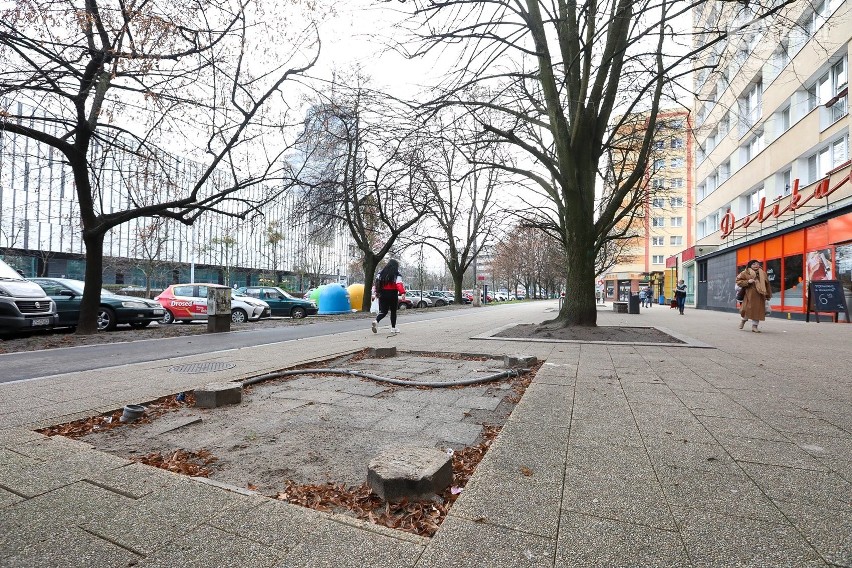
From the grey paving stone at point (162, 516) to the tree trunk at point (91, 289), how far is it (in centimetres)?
1195

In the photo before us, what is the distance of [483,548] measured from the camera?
1.82 m

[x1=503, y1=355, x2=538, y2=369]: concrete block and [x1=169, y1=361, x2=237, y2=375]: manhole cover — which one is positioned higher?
[x1=503, y1=355, x2=538, y2=369]: concrete block

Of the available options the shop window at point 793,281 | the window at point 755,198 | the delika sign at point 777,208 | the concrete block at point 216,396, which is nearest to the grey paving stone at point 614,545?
the concrete block at point 216,396

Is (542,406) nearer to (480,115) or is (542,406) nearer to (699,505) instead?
(699,505)

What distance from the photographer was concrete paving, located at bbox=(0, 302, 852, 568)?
5.89ft

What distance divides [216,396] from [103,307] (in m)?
11.9

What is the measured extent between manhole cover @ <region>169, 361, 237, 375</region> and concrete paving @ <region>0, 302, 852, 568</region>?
1.82m

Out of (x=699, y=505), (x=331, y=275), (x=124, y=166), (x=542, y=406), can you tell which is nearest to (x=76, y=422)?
(x=542, y=406)

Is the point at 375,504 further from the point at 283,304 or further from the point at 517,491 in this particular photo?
the point at 283,304

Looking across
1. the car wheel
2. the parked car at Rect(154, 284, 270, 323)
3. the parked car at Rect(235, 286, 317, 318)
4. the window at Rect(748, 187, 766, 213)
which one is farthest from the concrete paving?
the window at Rect(748, 187, 766, 213)

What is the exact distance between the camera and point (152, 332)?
1280 centimetres

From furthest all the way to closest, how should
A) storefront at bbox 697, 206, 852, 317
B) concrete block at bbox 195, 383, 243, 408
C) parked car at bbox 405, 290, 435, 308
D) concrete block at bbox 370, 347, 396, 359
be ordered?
parked car at bbox 405, 290, 435, 308
storefront at bbox 697, 206, 852, 317
concrete block at bbox 370, 347, 396, 359
concrete block at bbox 195, 383, 243, 408

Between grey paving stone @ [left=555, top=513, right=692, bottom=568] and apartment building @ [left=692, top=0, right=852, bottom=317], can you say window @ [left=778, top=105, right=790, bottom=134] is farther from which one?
grey paving stone @ [left=555, top=513, right=692, bottom=568]

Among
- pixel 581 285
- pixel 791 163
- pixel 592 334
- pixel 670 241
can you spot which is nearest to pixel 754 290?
pixel 581 285
